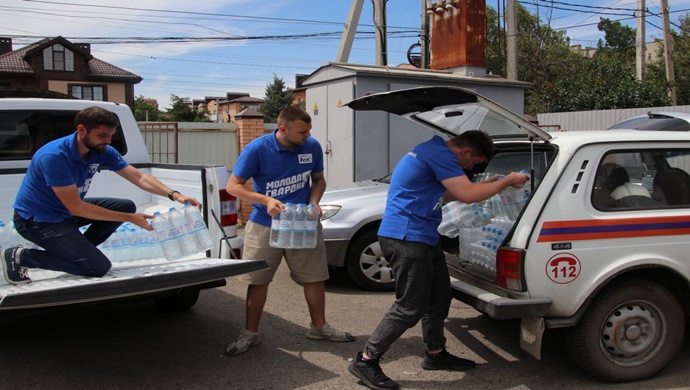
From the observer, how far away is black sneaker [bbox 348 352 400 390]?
379 cm

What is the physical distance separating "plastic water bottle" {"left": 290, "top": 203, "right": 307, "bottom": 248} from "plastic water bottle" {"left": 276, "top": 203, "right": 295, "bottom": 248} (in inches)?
0.9

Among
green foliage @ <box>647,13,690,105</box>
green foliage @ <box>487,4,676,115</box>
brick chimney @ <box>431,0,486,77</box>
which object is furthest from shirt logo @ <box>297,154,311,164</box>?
green foliage @ <box>647,13,690,105</box>

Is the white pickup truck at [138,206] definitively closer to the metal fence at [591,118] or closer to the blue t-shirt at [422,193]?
the blue t-shirt at [422,193]

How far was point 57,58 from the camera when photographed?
146 feet

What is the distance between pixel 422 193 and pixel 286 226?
3.42ft

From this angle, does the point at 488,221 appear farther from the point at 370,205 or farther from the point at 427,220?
the point at 370,205

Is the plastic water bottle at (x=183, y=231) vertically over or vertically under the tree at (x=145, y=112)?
under

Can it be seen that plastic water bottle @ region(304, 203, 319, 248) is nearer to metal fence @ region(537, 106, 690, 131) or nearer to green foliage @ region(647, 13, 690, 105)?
metal fence @ region(537, 106, 690, 131)

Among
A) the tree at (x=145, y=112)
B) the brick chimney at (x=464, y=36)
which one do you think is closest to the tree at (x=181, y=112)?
the tree at (x=145, y=112)

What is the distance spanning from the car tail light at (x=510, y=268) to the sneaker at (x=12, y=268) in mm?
2945

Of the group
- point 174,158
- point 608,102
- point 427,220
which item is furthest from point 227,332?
point 608,102

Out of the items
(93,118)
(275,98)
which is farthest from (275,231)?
(275,98)

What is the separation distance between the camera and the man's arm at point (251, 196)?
163 inches

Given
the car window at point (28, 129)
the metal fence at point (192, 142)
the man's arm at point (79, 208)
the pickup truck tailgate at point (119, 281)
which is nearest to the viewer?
the pickup truck tailgate at point (119, 281)
